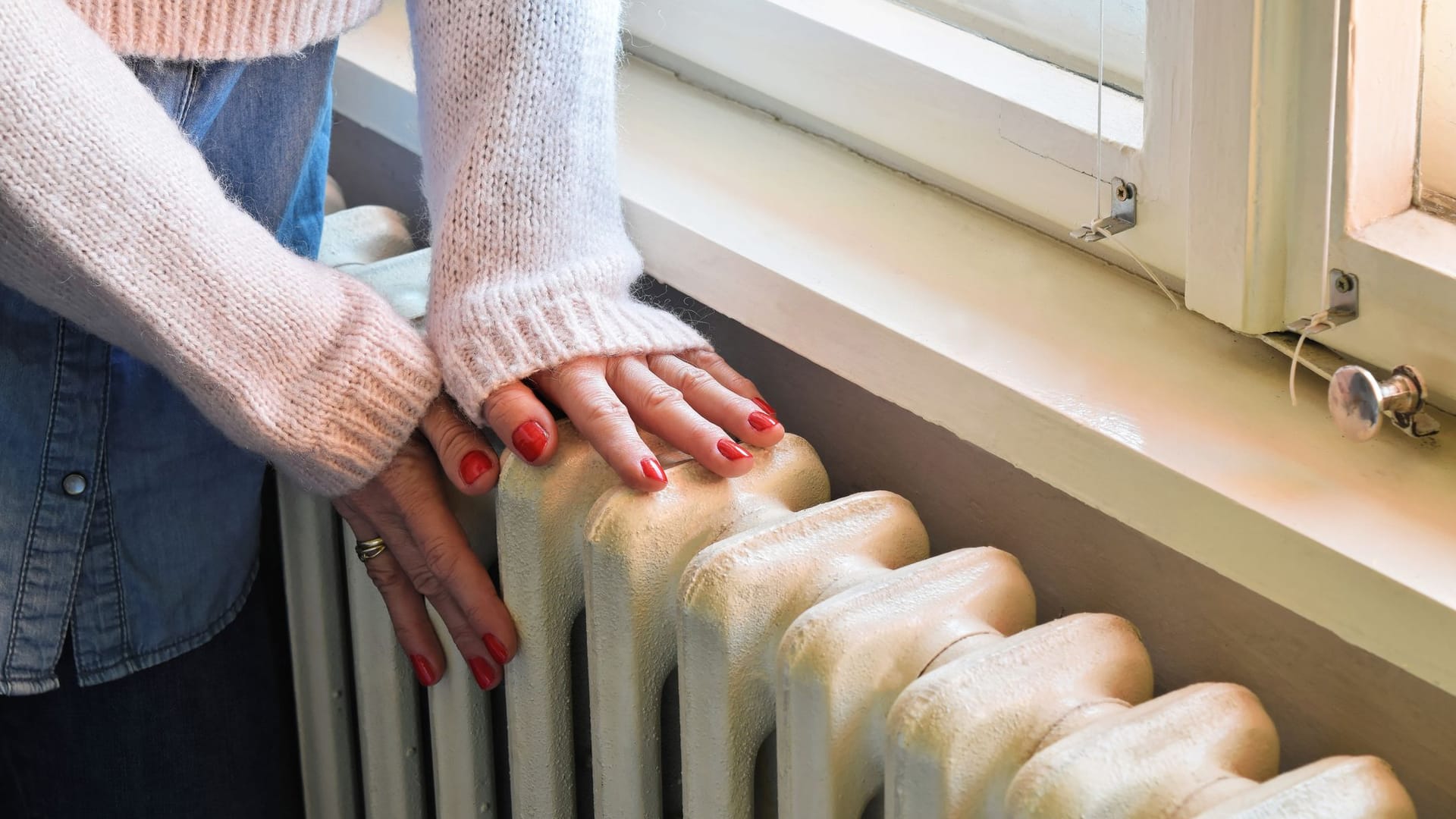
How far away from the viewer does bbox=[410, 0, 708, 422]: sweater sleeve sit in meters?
0.73

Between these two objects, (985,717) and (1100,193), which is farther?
(1100,193)

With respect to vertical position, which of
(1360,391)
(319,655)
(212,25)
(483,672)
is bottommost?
(319,655)

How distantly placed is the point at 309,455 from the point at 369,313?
8 centimetres

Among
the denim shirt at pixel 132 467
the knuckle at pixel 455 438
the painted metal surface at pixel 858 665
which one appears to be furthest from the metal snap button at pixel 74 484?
the painted metal surface at pixel 858 665

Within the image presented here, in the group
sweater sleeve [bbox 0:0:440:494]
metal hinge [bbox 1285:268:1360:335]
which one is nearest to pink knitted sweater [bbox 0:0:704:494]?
sweater sleeve [bbox 0:0:440:494]

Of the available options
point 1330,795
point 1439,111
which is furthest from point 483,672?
point 1439,111

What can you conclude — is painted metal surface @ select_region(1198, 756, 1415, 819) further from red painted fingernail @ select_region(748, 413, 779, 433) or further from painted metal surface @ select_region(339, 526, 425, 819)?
painted metal surface @ select_region(339, 526, 425, 819)

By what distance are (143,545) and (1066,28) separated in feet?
2.10

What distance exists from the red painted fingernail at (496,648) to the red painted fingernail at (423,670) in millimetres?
67

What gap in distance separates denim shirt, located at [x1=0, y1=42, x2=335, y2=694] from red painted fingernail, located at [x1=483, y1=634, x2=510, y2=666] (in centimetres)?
24

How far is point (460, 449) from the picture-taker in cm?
74

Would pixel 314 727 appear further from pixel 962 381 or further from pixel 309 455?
pixel 962 381

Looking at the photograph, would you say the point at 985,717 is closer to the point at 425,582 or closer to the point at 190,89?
the point at 425,582

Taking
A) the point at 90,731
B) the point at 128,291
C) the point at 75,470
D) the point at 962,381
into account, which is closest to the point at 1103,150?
the point at 962,381
